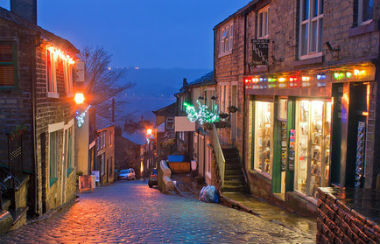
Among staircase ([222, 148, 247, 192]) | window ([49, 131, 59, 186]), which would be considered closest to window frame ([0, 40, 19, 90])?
window ([49, 131, 59, 186])

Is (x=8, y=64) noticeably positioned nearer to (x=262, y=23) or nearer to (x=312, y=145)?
(x=312, y=145)

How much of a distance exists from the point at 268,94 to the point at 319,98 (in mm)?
3110

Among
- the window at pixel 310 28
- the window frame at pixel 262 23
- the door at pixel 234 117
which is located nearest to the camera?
the window at pixel 310 28

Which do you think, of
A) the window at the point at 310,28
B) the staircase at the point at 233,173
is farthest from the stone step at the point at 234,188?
the window at the point at 310,28

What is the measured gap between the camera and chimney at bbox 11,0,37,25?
486 inches

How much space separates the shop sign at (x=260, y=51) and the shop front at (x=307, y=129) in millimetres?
599

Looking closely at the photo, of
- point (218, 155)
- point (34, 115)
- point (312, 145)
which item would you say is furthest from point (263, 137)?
point (34, 115)

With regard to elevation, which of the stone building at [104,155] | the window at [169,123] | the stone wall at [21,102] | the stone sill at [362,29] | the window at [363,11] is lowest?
the stone building at [104,155]

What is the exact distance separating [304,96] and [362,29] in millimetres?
2899

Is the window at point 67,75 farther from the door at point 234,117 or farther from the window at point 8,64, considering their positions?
the door at point 234,117

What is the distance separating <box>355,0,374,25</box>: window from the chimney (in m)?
9.40

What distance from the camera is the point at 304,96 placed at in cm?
1027

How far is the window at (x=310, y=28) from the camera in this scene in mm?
9898

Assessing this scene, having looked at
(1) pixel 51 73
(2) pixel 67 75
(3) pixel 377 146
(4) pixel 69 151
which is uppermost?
(2) pixel 67 75
